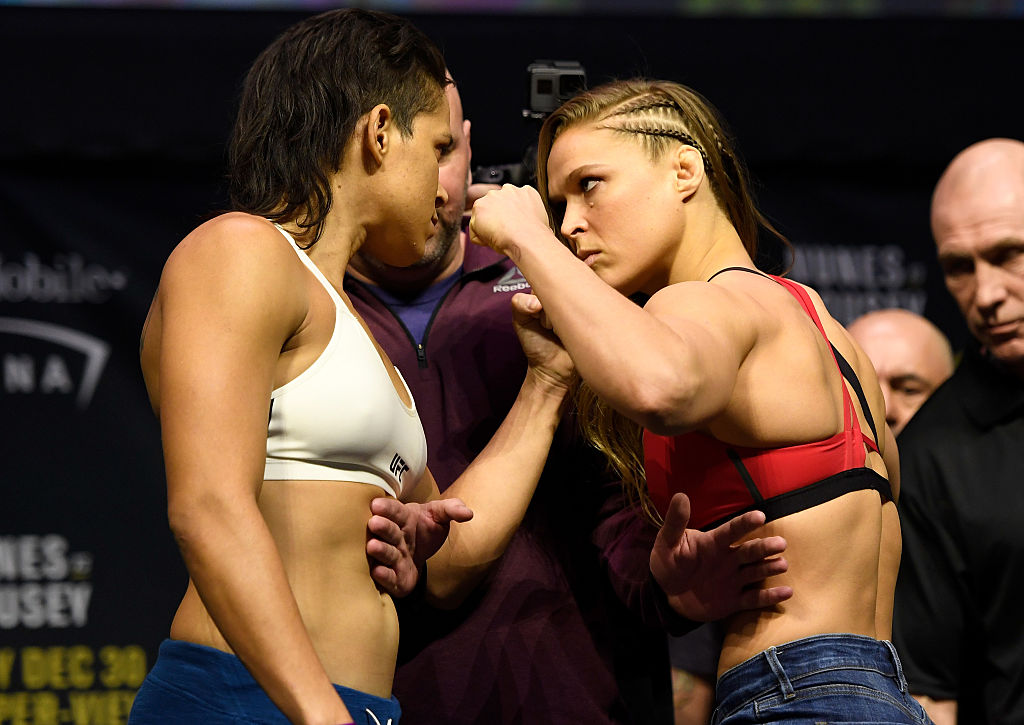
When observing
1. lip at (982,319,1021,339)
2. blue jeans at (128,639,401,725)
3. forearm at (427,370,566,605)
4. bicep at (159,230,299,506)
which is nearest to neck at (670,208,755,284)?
forearm at (427,370,566,605)

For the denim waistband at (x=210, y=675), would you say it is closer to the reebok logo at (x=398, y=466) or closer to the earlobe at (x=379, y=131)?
the reebok logo at (x=398, y=466)

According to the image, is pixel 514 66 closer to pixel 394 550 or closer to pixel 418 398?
pixel 418 398

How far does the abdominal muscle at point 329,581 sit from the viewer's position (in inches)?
61.6

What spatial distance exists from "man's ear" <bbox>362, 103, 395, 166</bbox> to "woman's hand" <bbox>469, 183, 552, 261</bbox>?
0.56 ft

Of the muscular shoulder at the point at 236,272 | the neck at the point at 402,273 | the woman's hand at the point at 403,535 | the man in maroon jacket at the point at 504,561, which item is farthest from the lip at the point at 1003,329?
the muscular shoulder at the point at 236,272

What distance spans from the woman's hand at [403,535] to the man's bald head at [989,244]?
1684 mm

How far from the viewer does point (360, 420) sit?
1596 millimetres

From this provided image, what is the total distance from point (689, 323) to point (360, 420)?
1.48 feet

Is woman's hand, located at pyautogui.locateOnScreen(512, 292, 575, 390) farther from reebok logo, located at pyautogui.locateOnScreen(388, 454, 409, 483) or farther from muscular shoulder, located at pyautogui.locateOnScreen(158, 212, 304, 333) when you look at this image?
muscular shoulder, located at pyautogui.locateOnScreen(158, 212, 304, 333)

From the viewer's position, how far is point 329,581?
5.26 feet

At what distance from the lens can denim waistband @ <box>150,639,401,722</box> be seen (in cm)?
149

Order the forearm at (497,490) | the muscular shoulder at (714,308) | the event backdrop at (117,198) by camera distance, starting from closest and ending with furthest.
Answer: the muscular shoulder at (714,308) → the forearm at (497,490) → the event backdrop at (117,198)

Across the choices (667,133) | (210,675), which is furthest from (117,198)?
(210,675)

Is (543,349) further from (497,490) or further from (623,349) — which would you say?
(623,349)
